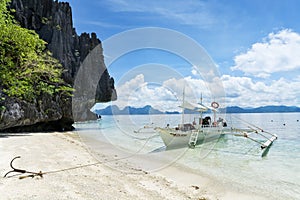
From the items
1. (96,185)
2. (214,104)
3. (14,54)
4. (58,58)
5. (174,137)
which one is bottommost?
(96,185)

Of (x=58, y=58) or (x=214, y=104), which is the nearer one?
(x=214, y=104)

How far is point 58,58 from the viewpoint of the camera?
109ft

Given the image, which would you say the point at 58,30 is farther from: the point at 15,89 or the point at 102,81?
the point at 15,89

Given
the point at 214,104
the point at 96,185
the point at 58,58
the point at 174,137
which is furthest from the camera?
the point at 58,58

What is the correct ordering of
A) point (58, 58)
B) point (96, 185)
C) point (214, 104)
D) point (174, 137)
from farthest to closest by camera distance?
point (58, 58) → point (214, 104) → point (174, 137) → point (96, 185)

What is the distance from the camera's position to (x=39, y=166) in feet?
25.0

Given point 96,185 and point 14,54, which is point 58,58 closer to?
point 14,54


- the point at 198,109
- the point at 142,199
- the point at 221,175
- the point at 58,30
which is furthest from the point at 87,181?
the point at 58,30

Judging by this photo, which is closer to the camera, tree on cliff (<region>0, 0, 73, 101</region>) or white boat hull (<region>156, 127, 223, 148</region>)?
tree on cliff (<region>0, 0, 73, 101</region>)

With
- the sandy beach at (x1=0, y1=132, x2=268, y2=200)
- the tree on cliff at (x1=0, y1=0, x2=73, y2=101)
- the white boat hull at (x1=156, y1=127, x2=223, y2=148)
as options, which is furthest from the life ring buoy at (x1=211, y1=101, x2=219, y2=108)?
the tree on cliff at (x1=0, y1=0, x2=73, y2=101)

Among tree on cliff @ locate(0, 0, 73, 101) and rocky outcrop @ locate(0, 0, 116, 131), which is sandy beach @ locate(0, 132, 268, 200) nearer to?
tree on cliff @ locate(0, 0, 73, 101)

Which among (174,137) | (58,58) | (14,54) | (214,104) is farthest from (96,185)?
(58,58)

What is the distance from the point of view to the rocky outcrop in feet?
67.5

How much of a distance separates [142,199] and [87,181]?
1.88 metres
